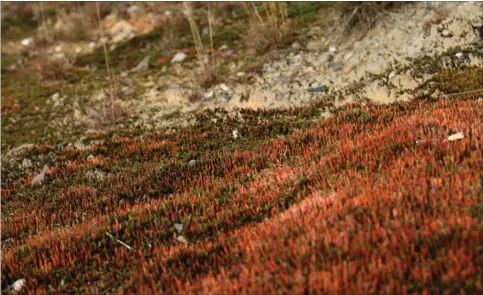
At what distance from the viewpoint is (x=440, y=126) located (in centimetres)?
633

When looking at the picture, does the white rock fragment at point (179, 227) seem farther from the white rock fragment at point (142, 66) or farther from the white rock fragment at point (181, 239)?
the white rock fragment at point (142, 66)

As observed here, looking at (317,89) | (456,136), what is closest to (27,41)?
(317,89)

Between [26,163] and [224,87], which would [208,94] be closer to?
[224,87]

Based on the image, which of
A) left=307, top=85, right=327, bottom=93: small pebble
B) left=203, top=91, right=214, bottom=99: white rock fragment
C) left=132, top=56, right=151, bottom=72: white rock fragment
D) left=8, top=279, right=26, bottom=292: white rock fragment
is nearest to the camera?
left=8, top=279, right=26, bottom=292: white rock fragment

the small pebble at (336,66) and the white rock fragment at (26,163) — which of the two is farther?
the small pebble at (336,66)

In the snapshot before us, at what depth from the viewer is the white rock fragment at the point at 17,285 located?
16.3 feet

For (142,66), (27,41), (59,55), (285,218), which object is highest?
(27,41)

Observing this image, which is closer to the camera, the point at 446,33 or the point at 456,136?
the point at 456,136

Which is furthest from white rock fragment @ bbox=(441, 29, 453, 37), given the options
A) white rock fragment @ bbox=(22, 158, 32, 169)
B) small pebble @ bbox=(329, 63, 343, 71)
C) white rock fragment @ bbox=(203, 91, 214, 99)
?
white rock fragment @ bbox=(22, 158, 32, 169)

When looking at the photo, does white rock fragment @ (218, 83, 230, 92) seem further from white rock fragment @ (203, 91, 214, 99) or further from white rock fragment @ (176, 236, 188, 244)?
white rock fragment @ (176, 236, 188, 244)

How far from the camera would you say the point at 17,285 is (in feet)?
16.5

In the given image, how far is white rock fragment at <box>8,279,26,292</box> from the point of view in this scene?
16.3ft

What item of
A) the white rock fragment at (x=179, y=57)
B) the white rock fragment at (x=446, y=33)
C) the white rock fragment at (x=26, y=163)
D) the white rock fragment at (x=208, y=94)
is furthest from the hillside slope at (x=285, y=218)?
the white rock fragment at (x=179, y=57)

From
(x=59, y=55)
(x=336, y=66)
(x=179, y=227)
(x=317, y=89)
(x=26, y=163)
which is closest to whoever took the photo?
(x=179, y=227)
